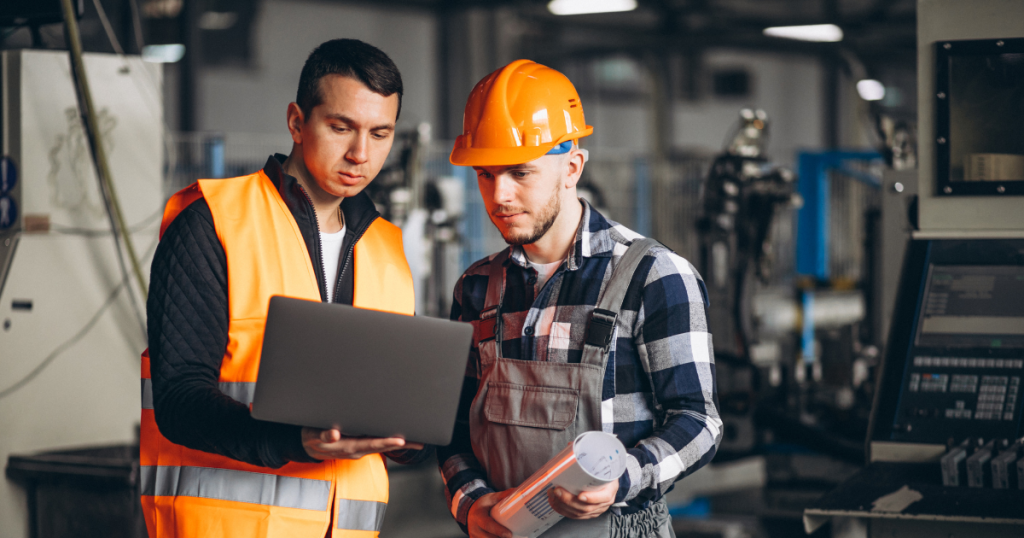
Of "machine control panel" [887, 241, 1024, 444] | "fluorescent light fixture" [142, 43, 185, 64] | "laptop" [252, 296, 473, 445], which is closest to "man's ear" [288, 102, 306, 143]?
"laptop" [252, 296, 473, 445]

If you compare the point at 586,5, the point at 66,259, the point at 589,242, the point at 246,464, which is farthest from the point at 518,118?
the point at 586,5

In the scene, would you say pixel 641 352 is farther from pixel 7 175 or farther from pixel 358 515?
pixel 7 175

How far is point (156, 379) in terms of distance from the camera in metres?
1.66

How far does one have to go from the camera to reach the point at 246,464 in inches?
67.7

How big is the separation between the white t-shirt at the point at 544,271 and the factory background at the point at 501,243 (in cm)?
88

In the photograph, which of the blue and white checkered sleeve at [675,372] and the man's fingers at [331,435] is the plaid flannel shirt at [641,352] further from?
the man's fingers at [331,435]

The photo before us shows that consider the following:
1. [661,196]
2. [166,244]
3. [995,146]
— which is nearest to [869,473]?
[995,146]

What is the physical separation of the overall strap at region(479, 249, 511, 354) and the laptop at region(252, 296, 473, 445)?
0.34 m

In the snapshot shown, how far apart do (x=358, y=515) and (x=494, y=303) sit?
492 millimetres

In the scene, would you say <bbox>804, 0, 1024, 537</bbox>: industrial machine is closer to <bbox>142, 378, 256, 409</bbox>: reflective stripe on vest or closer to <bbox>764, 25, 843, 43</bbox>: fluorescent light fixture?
<bbox>142, 378, 256, 409</bbox>: reflective stripe on vest

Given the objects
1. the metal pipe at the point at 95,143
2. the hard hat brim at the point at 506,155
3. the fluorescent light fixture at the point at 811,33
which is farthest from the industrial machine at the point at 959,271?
the fluorescent light fixture at the point at 811,33

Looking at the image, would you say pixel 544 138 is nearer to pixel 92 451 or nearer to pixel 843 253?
pixel 92 451

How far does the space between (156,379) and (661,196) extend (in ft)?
24.5

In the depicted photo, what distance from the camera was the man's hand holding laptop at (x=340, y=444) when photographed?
1.52 meters
